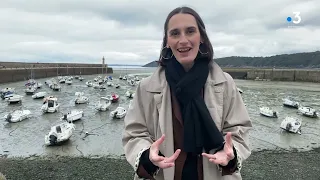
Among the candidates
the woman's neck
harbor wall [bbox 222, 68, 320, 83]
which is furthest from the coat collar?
harbor wall [bbox 222, 68, 320, 83]

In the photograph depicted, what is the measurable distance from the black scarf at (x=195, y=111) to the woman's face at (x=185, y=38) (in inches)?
Answer: 3.8

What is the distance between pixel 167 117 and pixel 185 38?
605 millimetres

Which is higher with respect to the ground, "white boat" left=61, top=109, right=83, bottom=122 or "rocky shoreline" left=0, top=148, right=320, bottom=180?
"white boat" left=61, top=109, right=83, bottom=122

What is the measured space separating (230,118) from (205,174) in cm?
46

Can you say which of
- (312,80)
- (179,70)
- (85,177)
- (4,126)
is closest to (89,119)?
(4,126)

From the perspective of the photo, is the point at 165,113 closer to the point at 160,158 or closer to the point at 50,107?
the point at 160,158

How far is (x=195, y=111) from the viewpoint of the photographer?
2.03 meters

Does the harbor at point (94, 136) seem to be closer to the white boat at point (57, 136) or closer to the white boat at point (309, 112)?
the white boat at point (57, 136)

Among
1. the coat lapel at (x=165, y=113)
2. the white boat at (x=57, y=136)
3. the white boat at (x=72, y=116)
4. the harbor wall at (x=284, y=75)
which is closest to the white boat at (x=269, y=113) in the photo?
the white boat at (x=72, y=116)

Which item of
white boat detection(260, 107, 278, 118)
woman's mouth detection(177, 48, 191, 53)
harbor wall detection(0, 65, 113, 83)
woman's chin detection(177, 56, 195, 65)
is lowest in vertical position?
white boat detection(260, 107, 278, 118)

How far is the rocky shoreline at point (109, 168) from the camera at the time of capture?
12.1 m

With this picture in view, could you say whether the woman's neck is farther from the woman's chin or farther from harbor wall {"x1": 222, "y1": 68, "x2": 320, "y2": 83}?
harbor wall {"x1": 222, "y1": 68, "x2": 320, "y2": 83}

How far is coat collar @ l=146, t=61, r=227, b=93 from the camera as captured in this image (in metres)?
2.19

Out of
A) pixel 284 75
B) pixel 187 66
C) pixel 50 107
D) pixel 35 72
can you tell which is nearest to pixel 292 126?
pixel 187 66
